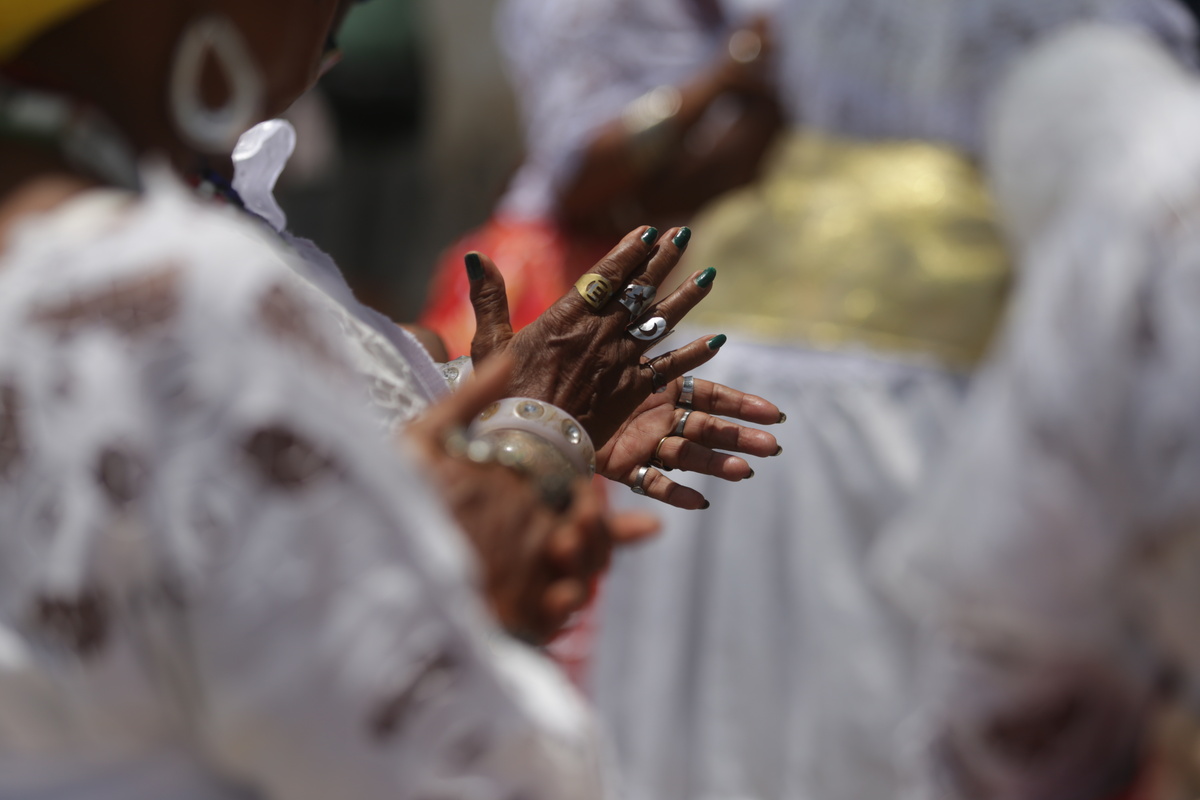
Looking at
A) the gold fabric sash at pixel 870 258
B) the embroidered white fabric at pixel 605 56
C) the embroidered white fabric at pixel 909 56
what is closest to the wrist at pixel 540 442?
the gold fabric sash at pixel 870 258

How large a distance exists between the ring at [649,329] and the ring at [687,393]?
0.05 m

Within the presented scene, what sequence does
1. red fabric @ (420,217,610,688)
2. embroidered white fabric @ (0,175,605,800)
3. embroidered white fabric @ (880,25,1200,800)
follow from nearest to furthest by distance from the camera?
embroidered white fabric @ (0,175,605,800) → embroidered white fabric @ (880,25,1200,800) → red fabric @ (420,217,610,688)

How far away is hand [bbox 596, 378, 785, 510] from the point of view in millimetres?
998

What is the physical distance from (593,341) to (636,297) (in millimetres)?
43

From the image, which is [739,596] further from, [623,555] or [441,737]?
[441,737]

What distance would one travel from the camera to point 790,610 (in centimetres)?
228

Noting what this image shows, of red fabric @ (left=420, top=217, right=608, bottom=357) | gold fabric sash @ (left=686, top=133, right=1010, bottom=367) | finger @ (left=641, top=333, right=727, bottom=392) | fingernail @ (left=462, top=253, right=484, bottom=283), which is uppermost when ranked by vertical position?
fingernail @ (left=462, top=253, right=484, bottom=283)

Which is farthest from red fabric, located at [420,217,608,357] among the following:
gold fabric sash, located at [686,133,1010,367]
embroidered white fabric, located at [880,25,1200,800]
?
embroidered white fabric, located at [880,25,1200,800]

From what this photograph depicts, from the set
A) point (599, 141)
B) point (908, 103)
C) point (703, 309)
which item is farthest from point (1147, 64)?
point (599, 141)

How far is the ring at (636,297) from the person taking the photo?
0.96 m

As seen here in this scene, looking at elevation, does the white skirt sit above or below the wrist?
below

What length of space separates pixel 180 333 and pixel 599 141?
74.1 inches

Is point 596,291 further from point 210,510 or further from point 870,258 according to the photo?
point 870,258

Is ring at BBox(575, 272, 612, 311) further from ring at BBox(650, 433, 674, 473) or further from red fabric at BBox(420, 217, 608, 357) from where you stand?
red fabric at BBox(420, 217, 608, 357)
